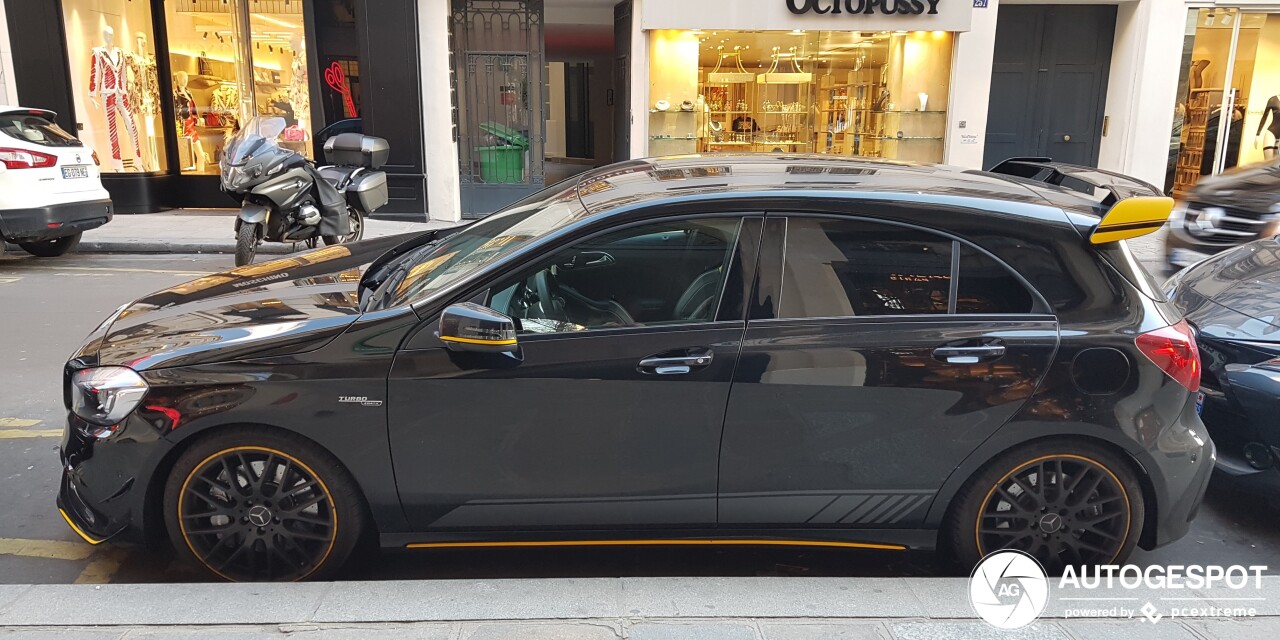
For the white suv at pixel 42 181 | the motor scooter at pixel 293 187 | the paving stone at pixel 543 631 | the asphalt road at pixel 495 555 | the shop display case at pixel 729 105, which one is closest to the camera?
the paving stone at pixel 543 631

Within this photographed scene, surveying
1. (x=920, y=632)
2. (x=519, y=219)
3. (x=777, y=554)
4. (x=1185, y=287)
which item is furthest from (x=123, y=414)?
(x=1185, y=287)

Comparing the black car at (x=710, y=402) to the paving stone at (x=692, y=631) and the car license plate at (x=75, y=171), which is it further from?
the car license plate at (x=75, y=171)

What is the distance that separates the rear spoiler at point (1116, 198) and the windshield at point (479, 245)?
1.93 metres

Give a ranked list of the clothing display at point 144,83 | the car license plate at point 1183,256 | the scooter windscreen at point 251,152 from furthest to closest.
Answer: the clothing display at point 144,83 → the scooter windscreen at point 251,152 → the car license plate at point 1183,256

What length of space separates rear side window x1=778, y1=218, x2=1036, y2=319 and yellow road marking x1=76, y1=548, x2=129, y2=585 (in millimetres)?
2863

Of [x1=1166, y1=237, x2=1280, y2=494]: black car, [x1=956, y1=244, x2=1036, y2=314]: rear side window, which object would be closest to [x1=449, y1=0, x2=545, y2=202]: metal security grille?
[x1=1166, y1=237, x2=1280, y2=494]: black car

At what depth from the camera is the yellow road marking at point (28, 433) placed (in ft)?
15.3

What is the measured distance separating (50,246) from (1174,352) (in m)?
11.3

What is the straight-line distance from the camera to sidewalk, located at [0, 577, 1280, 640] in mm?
2688

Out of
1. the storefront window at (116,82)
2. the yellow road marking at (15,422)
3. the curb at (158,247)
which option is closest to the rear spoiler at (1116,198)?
the yellow road marking at (15,422)

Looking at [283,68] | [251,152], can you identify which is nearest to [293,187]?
[251,152]

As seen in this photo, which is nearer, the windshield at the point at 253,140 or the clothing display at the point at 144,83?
the windshield at the point at 253,140

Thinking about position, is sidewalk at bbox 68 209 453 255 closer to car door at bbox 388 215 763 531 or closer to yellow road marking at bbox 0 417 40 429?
yellow road marking at bbox 0 417 40 429

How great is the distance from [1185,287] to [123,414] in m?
5.30
